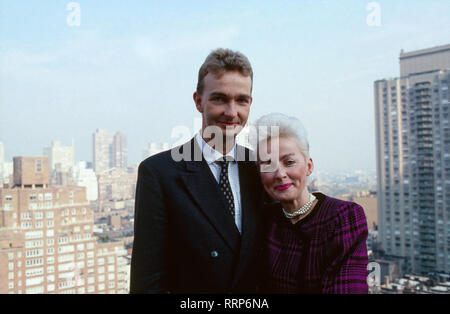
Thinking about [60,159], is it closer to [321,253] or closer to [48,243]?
[48,243]

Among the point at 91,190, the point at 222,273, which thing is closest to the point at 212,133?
the point at 222,273

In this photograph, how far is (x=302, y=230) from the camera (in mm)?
1188

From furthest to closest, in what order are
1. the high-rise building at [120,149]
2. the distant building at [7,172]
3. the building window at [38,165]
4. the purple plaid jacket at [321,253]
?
the high-rise building at [120,149] < the distant building at [7,172] < the building window at [38,165] < the purple plaid jacket at [321,253]

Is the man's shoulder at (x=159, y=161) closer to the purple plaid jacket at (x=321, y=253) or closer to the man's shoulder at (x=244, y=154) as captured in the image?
the man's shoulder at (x=244, y=154)

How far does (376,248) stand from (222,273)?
19048mm

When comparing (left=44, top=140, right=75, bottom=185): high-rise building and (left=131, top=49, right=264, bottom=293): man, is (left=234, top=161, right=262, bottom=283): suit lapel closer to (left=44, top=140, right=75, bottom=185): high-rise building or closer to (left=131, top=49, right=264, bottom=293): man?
(left=131, top=49, right=264, bottom=293): man

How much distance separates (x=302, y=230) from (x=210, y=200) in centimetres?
29

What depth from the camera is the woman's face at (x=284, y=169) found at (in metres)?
1.17

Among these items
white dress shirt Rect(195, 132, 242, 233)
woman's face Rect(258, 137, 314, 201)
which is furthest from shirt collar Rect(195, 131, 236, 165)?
woman's face Rect(258, 137, 314, 201)

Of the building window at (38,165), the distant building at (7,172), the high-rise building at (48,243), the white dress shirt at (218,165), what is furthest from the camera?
the distant building at (7,172)

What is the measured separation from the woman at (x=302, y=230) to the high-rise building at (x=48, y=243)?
1722cm

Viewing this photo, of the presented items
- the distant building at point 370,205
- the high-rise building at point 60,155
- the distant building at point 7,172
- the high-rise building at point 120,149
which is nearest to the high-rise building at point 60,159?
the high-rise building at point 60,155

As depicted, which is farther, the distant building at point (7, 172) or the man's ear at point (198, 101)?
the distant building at point (7, 172)

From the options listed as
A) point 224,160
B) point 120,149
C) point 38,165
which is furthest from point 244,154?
point 120,149
